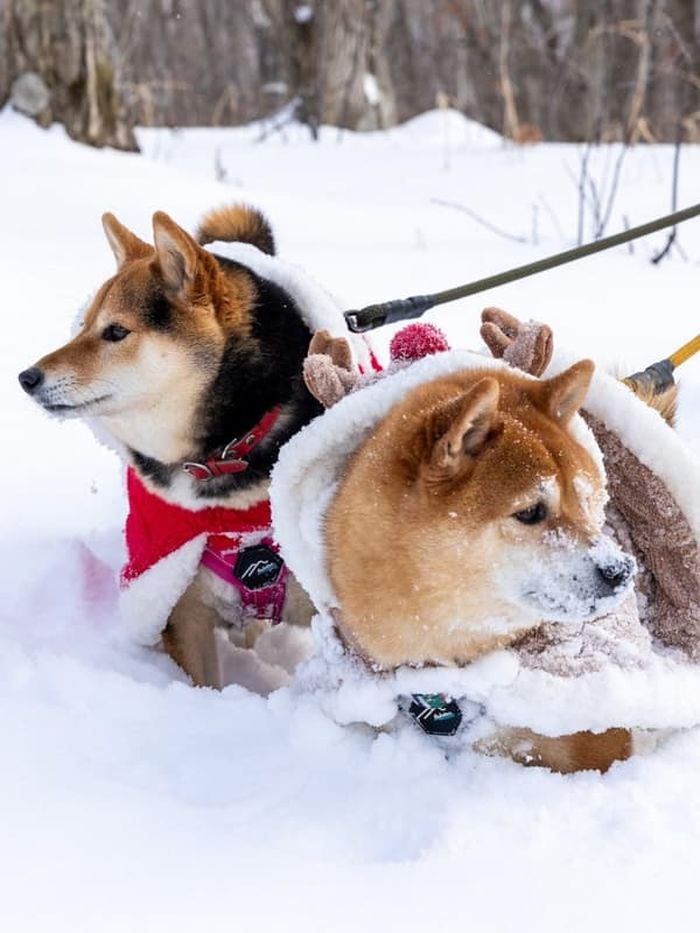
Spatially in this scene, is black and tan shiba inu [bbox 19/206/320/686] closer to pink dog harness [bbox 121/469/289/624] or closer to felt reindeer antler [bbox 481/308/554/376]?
pink dog harness [bbox 121/469/289/624]

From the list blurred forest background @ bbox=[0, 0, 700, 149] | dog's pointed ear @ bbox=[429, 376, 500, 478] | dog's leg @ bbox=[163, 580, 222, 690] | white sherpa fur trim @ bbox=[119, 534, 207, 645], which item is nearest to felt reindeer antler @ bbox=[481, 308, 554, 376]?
dog's pointed ear @ bbox=[429, 376, 500, 478]

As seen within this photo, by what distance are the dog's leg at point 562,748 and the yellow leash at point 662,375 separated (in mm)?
846

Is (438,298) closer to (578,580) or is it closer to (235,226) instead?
(235,226)

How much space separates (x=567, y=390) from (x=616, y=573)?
32 centimetres

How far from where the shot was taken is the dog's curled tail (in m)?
3.09

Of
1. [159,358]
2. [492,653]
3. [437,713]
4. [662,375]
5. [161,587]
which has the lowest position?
[161,587]

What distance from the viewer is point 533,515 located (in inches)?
68.9

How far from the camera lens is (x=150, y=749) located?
1954mm

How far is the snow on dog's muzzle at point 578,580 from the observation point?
1.73m

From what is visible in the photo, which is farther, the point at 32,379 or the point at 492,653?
the point at 32,379

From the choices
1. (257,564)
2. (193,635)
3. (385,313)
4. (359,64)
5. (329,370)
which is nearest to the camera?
(329,370)

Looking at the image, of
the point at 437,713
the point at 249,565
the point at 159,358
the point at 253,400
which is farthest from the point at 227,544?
the point at 437,713

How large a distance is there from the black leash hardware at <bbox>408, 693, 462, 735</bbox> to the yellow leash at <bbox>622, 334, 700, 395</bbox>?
0.92 m

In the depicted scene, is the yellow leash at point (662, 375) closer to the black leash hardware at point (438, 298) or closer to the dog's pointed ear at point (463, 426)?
the black leash hardware at point (438, 298)
